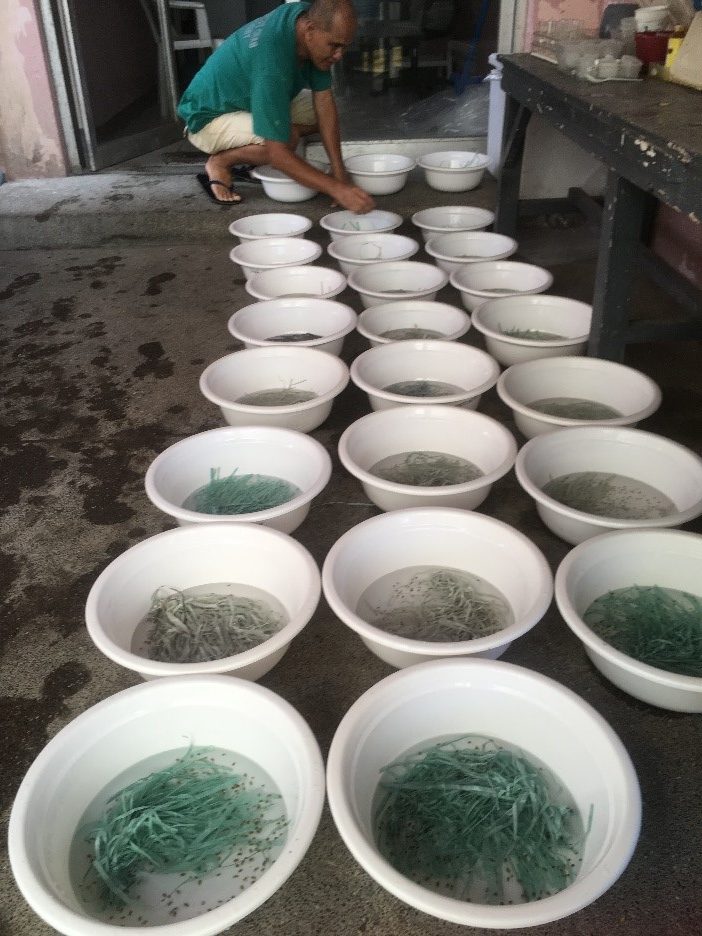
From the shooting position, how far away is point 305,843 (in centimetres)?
91

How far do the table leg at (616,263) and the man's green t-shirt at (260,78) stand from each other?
1824 mm

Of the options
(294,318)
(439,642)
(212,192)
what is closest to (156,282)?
(212,192)

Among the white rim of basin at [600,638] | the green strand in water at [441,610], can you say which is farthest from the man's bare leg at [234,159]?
the white rim of basin at [600,638]

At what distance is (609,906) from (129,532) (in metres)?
1.37

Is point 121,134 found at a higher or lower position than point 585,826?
higher

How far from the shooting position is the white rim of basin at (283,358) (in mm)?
1954

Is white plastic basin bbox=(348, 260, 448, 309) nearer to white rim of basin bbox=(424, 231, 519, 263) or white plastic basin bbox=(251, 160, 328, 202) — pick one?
white rim of basin bbox=(424, 231, 519, 263)

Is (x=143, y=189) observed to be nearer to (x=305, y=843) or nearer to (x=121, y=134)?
(x=121, y=134)

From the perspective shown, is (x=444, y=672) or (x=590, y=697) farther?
(x=590, y=697)

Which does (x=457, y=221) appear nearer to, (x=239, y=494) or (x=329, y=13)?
(x=329, y=13)

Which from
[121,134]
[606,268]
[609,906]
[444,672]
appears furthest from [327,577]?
[121,134]

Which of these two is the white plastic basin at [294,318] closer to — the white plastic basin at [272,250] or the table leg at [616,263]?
the white plastic basin at [272,250]

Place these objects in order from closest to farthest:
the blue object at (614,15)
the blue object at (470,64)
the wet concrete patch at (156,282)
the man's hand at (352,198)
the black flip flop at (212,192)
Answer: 1. the blue object at (614,15)
2. the wet concrete patch at (156,282)
3. the man's hand at (352,198)
4. the black flip flop at (212,192)
5. the blue object at (470,64)

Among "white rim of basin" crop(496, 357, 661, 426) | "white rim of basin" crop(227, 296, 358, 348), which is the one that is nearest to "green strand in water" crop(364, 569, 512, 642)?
"white rim of basin" crop(496, 357, 661, 426)
